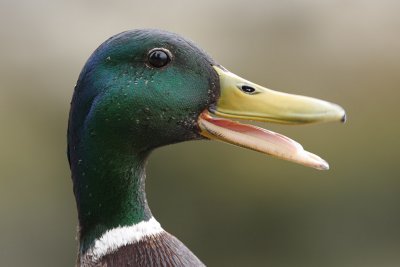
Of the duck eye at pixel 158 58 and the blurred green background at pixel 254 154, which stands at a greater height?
the duck eye at pixel 158 58

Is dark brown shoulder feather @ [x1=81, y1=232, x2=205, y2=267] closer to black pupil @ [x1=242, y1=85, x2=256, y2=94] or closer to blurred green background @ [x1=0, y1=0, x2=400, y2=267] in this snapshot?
black pupil @ [x1=242, y1=85, x2=256, y2=94]

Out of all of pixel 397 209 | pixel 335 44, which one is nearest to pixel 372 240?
pixel 397 209

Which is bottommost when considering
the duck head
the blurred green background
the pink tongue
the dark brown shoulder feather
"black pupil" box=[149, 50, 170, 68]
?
the blurred green background

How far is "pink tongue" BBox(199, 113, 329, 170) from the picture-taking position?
1304 mm

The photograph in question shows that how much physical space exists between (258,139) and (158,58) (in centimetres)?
20

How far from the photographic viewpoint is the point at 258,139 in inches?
52.5

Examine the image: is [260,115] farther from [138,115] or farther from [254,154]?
[254,154]

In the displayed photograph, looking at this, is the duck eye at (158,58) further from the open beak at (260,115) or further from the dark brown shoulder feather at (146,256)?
the dark brown shoulder feather at (146,256)

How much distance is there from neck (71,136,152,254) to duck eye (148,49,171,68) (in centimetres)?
14

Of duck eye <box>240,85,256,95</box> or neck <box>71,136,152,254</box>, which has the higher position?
duck eye <box>240,85,256,95</box>

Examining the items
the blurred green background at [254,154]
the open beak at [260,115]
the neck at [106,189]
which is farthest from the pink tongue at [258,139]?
the blurred green background at [254,154]

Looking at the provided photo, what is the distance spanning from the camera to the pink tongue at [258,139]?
1304 mm

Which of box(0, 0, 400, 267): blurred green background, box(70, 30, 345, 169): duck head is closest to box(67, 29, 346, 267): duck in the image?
box(70, 30, 345, 169): duck head

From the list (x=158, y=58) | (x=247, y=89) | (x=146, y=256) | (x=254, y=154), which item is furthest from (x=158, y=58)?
(x=254, y=154)
